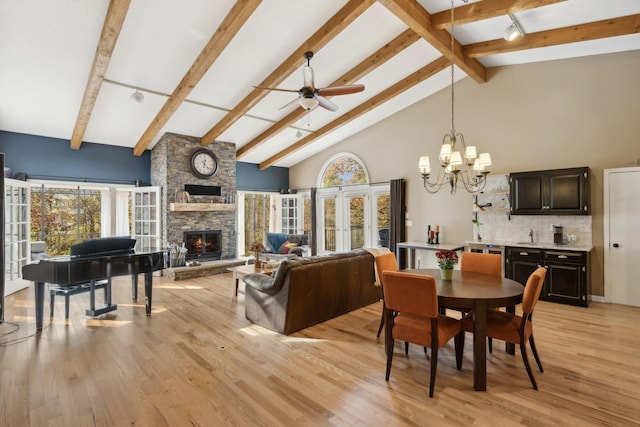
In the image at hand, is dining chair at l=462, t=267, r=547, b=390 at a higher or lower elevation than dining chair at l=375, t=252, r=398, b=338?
lower

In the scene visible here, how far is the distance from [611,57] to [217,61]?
6.10 meters

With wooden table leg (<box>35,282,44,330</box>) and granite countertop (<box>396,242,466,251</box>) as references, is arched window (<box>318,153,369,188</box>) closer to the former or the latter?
granite countertop (<box>396,242,466,251</box>)

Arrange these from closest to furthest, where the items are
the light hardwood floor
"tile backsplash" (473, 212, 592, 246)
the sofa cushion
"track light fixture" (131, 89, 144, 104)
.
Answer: the light hardwood floor, "track light fixture" (131, 89, 144, 104), "tile backsplash" (473, 212, 592, 246), the sofa cushion

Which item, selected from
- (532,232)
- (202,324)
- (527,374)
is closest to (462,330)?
(527,374)

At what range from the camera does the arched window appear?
8469 millimetres

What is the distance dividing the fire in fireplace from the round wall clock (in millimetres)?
1400

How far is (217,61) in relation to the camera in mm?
4922

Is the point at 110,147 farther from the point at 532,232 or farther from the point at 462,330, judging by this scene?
the point at 532,232

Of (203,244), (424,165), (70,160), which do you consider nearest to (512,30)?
(424,165)

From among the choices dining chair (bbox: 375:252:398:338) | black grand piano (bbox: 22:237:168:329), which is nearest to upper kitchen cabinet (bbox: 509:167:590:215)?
dining chair (bbox: 375:252:398:338)

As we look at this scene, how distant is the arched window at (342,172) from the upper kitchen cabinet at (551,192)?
11.5 feet

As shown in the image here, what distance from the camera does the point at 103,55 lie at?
4.12 m

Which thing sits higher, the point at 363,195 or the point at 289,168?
the point at 289,168

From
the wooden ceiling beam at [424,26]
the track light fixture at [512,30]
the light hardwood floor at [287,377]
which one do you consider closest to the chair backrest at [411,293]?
the light hardwood floor at [287,377]
